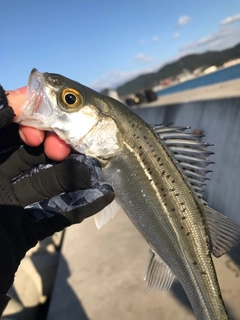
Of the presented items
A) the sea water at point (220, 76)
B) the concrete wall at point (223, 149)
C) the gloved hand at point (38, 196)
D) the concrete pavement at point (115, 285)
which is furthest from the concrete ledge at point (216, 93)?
the gloved hand at point (38, 196)

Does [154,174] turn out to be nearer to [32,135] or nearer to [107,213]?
[107,213]

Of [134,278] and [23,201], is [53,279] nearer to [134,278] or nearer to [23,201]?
[134,278]

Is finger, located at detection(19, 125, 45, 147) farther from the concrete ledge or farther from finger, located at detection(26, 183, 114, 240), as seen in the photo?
the concrete ledge

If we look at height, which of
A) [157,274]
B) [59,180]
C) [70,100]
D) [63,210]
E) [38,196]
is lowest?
[157,274]

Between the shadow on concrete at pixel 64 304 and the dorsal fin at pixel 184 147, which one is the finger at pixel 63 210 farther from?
the shadow on concrete at pixel 64 304

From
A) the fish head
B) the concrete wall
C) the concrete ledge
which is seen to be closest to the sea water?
the concrete ledge

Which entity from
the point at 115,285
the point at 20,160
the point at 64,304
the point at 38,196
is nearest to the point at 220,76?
the point at 115,285

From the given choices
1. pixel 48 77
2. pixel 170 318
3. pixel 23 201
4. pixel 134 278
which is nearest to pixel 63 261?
pixel 134 278
